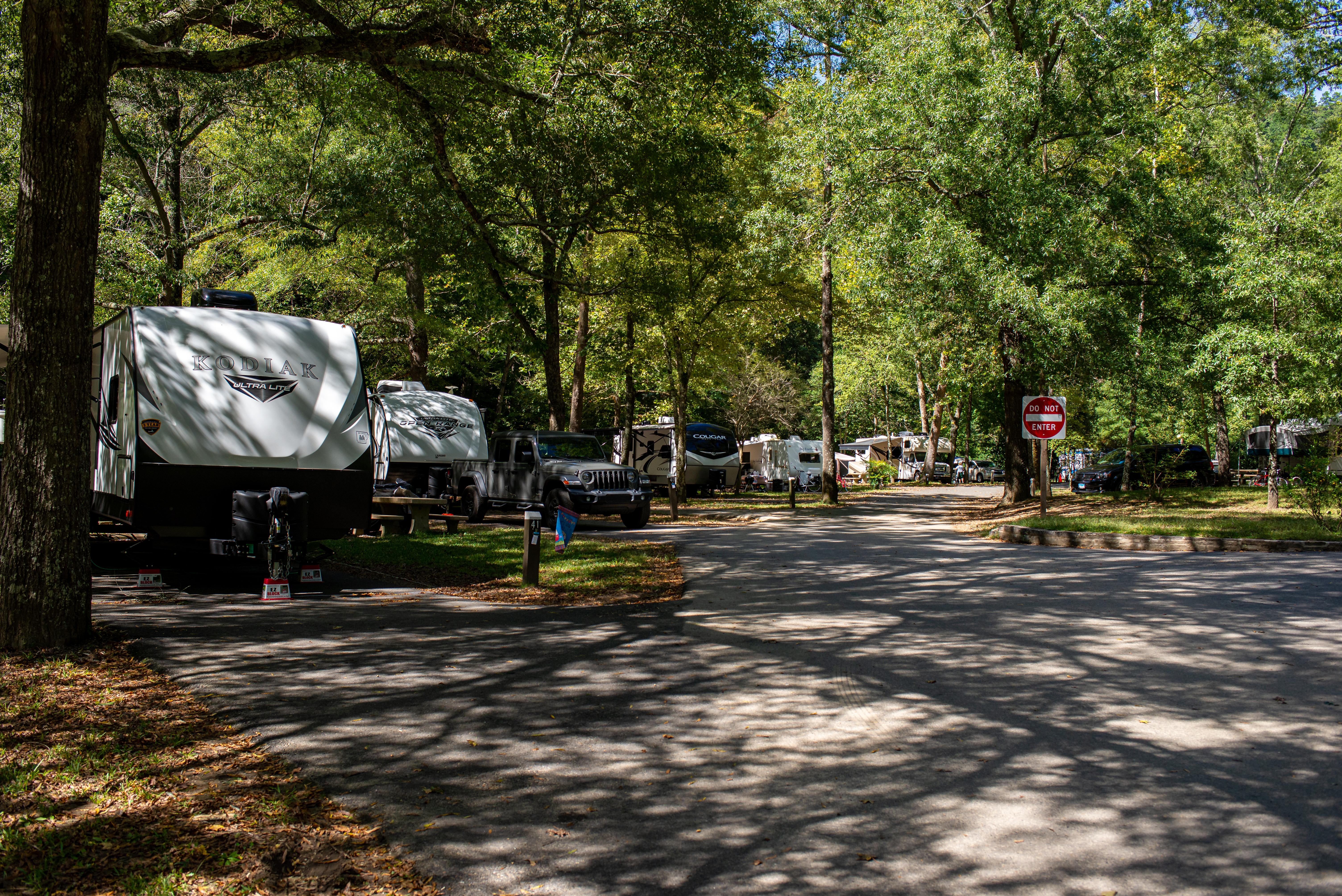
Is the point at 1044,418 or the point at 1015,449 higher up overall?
the point at 1044,418

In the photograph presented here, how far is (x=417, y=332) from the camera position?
24.5 metres

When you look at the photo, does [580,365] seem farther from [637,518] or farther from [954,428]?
[954,428]

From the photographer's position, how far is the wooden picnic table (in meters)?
15.8

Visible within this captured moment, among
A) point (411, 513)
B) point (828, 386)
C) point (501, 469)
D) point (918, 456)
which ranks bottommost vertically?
point (411, 513)

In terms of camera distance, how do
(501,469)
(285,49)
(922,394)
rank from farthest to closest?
Answer: (922,394)
(501,469)
(285,49)

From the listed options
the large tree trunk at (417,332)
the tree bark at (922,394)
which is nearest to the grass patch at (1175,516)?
the large tree trunk at (417,332)

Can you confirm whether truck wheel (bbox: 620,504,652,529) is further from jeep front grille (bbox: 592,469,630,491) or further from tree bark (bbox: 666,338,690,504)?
tree bark (bbox: 666,338,690,504)

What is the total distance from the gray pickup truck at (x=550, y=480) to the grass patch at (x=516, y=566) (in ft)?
8.46

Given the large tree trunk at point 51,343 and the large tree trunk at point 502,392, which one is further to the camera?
the large tree trunk at point 502,392

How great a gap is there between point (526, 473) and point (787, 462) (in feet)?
78.5

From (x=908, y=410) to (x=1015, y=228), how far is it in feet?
155

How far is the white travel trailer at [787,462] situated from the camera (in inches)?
1644

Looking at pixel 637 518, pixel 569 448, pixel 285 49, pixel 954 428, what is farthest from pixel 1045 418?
pixel 954 428

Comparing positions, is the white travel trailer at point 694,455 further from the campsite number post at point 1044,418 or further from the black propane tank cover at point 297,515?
the black propane tank cover at point 297,515
